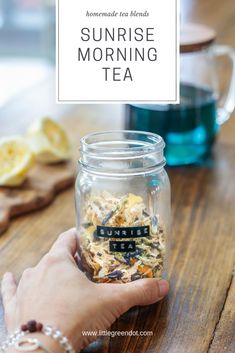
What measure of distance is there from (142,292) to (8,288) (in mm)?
180

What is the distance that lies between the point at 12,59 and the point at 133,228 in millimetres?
1797

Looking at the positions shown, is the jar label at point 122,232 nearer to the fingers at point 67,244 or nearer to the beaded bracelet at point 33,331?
the fingers at point 67,244

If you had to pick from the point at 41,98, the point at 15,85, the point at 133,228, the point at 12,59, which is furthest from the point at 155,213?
the point at 12,59

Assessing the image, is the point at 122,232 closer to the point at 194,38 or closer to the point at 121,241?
the point at 121,241

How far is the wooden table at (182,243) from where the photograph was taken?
907 millimetres

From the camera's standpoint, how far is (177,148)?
1.41 metres

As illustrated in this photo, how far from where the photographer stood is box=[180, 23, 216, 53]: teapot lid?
135cm

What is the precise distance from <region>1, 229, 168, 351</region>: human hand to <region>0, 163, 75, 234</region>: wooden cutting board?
27 centimetres

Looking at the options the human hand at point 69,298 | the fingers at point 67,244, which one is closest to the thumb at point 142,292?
the human hand at point 69,298

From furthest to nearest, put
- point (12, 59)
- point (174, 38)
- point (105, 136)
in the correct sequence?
1. point (12, 59)
2. point (105, 136)
3. point (174, 38)

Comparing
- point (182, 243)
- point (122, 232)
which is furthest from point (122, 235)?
point (182, 243)

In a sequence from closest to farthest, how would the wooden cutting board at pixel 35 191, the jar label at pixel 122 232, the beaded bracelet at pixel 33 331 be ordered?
the beaded bracelet at pixel 33 331 → the jar label at pixel 122 232 → the wooden cutting board at pixel 35 191

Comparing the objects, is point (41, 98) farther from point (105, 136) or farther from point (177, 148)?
point (105, 136)

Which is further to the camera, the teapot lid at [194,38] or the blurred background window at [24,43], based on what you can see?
the blurred background window at [24,43]
